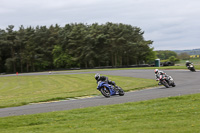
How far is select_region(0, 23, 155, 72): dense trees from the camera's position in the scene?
85.5m

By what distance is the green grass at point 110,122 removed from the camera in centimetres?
716

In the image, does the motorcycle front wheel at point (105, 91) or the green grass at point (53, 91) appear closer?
the motorcycle front wheel at point (105, 91)

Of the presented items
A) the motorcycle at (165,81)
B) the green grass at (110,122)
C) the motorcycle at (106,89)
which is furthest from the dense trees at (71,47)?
the green grass at (110,122)

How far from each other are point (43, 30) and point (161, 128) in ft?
309

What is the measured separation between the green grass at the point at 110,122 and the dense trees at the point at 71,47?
72.6 m

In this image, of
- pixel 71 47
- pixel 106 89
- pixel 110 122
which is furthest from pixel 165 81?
pixel 71 47

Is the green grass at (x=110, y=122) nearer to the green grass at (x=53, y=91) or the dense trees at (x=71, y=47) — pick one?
the green grass at (x=53, y=91)

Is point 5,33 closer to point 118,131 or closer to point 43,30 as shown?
point 43,30

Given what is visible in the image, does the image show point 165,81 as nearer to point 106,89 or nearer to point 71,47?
point 106,89

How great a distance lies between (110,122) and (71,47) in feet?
Result: 279

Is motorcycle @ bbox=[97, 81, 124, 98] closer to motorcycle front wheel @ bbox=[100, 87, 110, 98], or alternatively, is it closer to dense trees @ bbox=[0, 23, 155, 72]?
motorcycle front wheel @ bbox=[100, 87, 110, 98]

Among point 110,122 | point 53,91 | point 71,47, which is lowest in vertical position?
point 53,91

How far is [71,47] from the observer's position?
9262 centimetres

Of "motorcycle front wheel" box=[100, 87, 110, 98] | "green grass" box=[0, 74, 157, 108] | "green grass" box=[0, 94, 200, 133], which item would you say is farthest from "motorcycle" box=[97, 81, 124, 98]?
"green grass" box=[0, 94, 200, 133]
